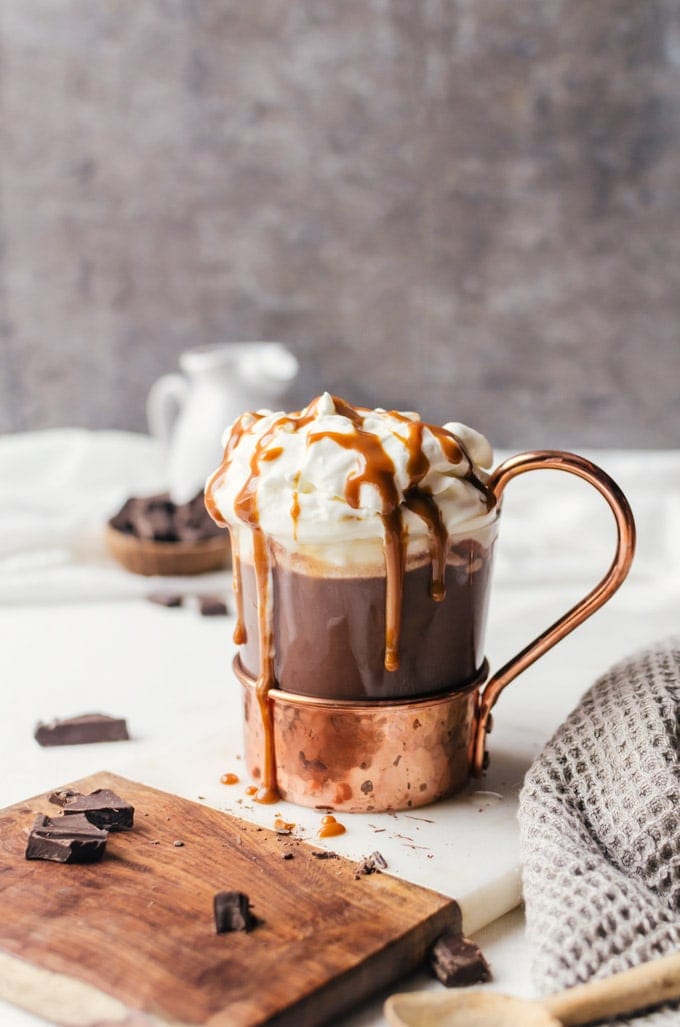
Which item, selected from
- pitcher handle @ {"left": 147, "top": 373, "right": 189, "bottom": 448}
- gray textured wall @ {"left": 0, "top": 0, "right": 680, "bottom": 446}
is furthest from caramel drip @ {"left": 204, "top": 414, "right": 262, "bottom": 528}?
gray textured wall @ {"left": 0, "top": 0, "right": 680, "bottom": 446}

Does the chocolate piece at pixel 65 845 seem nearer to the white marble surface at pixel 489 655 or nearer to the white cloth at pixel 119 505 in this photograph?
the white marble surface at pixel 489 655

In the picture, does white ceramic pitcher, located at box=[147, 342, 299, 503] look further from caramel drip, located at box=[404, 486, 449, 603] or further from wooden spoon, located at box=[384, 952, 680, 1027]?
wooden spoon, located at box=[384, 952, 680, 1027]

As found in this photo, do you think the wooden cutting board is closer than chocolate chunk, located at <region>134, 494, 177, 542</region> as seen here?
Yes

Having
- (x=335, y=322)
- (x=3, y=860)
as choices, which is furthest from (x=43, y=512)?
(x=3, y=860)

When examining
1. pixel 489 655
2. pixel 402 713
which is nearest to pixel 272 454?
pixel 402 713

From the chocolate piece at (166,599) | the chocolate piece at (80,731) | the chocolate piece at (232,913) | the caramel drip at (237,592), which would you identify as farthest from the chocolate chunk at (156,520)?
the chocolate piece at (232,913)

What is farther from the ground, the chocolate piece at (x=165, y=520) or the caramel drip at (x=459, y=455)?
the caramel drip at (x=459, y=455)
